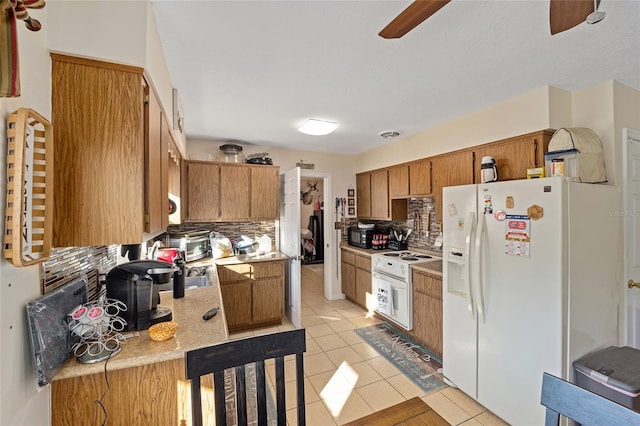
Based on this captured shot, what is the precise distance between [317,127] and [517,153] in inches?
74.3

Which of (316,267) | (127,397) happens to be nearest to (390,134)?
(127,397)

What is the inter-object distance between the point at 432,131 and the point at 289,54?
6.86ft

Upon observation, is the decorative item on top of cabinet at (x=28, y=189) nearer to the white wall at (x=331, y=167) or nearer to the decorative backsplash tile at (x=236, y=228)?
the decorative backsplash tile at (x=236, y=228)

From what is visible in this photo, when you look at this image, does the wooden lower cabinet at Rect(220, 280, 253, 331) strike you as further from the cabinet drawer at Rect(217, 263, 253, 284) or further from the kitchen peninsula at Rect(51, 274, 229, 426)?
the kitchen peninsula at Rect(51, 274, 229, 426)

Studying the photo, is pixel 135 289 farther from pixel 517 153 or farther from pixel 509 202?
pixel 517 153

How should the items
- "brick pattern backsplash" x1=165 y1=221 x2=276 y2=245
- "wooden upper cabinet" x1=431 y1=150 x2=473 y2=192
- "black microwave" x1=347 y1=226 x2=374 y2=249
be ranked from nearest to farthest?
"wooden upper cabinet" x1=431 y1=150 x2=473 y2=192
"brick pattern backsplash" x1=165 y1=221 x2=276 y2=245
"black microwave" x1=347 y1=226 x2=374 y2=249

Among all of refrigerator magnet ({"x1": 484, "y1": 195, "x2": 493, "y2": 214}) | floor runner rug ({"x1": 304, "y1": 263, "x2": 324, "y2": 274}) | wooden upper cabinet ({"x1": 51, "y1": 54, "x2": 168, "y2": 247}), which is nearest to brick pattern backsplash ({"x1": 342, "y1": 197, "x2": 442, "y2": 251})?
refrigerator magnet ({"x1": 484, "y1": 195, "x2": 493, "y2": 214})

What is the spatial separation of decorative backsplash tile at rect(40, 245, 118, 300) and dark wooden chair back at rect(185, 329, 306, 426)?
2.53 feet

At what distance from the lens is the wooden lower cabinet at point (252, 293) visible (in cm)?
327

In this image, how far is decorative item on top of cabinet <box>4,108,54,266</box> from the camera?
33.5 inches

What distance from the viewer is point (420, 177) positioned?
128 inches

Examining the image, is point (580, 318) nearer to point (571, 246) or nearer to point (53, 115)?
point (571, 246)

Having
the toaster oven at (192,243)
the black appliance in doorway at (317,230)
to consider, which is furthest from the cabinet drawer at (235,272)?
the black appliance in doorway at (317,230)

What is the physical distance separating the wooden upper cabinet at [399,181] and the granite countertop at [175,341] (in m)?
2.60
